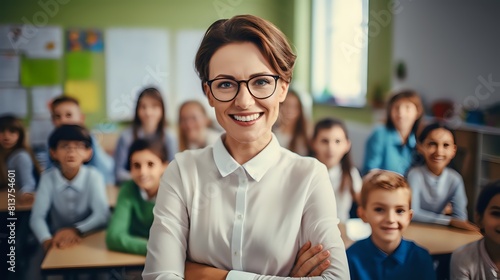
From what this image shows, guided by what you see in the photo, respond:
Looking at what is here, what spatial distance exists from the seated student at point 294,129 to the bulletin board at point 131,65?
301mm

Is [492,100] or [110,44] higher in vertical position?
[110,44]

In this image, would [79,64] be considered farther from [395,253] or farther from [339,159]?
[395,253]

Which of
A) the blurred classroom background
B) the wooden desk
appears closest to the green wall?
the blurred classroom background

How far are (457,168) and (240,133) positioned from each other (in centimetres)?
60

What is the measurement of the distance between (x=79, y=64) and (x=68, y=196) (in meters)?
0.34

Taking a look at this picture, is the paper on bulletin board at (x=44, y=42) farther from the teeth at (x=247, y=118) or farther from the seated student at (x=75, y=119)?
the teeth at (x=247, y=118)

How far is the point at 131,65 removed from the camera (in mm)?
1199

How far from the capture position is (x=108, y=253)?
120 cm

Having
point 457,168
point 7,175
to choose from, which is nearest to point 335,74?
point 457,168

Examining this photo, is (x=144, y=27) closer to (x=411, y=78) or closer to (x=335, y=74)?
(x=335, y=74)

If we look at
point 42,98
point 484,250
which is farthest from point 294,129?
point 42,98

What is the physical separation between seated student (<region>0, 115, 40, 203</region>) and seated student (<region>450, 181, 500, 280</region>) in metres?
1.03

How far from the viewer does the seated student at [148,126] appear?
48.4 inches

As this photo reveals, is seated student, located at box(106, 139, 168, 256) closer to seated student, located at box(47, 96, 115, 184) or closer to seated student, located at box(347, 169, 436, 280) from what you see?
seated student, located at box(47, 96, 115, 184)
